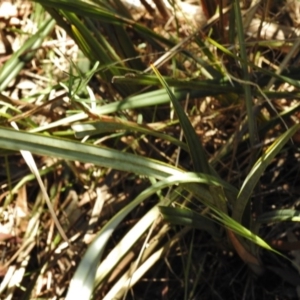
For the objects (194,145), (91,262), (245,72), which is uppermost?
(245,72)

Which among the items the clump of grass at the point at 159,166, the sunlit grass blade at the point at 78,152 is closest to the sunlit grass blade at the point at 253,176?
the clump of grass at the point at 159,166

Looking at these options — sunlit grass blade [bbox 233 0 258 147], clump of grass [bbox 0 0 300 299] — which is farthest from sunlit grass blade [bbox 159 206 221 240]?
sunlit grass blade [bbox 233 0 258 147]

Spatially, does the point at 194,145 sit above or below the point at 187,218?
above

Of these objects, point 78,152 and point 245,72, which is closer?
point 78,152

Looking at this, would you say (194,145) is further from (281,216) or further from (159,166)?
(281,216)

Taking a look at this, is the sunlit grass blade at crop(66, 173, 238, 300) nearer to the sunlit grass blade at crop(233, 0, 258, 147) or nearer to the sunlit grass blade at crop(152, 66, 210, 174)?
the sunlit grass blade at crop(152, 66, 210, 174)

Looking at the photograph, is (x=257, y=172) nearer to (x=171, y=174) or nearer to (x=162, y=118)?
(x=171, y=174)

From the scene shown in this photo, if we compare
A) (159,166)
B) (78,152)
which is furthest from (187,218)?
(78,152)

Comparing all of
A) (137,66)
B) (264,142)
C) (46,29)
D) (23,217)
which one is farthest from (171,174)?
(46,29)
